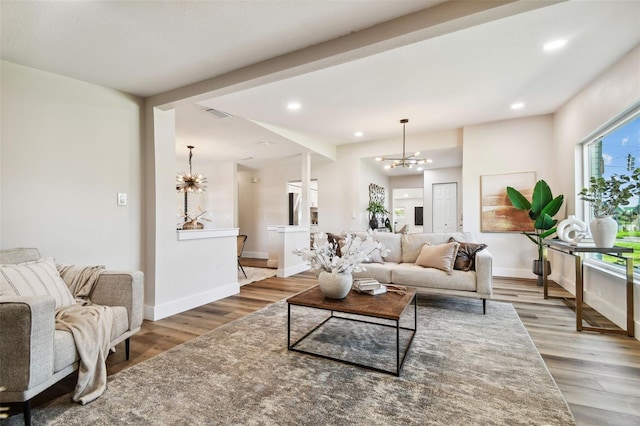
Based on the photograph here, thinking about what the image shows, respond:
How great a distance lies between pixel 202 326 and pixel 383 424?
2.05 meters

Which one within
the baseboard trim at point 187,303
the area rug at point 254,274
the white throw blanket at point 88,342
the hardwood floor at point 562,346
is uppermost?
the white throw blanket at point 88,342

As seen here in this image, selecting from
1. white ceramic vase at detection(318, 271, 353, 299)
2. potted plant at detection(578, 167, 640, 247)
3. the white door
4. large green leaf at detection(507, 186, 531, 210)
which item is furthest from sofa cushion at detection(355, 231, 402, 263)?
the white door

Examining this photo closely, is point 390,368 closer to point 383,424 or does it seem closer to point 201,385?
point 383,424

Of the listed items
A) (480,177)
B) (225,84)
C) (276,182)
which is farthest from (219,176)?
(480,177)

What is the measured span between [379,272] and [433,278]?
0.63 meters

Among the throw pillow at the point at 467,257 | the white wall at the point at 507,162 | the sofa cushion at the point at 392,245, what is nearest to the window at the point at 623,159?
the white wall at the point at 507,162

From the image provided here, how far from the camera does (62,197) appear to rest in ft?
8.70

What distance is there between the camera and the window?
2818 millimetres

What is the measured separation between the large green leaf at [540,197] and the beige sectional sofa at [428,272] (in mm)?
1584

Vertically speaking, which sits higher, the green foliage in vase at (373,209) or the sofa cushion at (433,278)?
the green foliage in vase at (373,209)

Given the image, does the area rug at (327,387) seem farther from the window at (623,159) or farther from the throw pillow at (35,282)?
the window at (623,159)

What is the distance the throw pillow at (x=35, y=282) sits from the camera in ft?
5.92

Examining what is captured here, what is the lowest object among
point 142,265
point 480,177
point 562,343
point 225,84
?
point 562,343

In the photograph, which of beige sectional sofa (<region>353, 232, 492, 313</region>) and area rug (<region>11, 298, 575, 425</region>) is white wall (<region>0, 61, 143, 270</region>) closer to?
area rug (<region>11, 298, 575, 425</region>)
